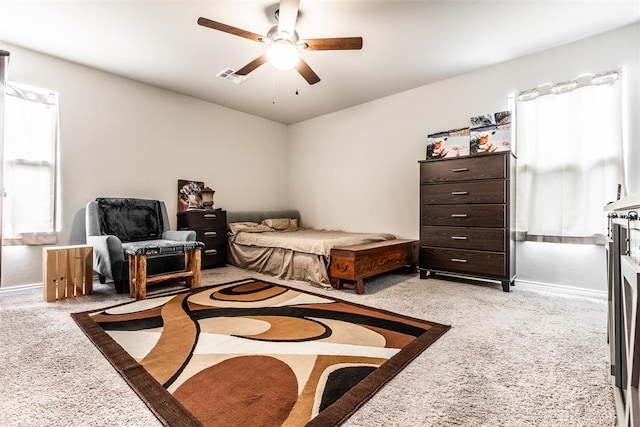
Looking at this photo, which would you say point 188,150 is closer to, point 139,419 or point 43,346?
point 43,346

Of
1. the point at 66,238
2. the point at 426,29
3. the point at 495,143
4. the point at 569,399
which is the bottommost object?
the point at 569,399

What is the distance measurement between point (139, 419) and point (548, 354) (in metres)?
2.04

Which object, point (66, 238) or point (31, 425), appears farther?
point (66, 238)

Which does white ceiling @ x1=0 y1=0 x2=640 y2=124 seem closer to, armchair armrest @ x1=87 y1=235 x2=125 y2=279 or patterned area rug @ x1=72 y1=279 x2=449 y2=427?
armchair armrest @ x1=87 y1=235 x2=125 y2=279

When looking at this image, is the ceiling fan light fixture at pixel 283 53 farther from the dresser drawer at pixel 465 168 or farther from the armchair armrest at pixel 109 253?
the armchair armrest at pixel 109 253

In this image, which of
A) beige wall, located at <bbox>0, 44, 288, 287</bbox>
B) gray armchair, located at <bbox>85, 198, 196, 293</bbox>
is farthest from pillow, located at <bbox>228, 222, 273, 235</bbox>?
gray armchair, located at <bbox>85, 198, 196, 293</bbox>

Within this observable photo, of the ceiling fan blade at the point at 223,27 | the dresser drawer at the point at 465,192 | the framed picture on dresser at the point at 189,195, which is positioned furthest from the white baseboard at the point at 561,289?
the framed picture on dresser at the point at 189,195

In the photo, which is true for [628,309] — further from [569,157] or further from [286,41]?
[569,157]

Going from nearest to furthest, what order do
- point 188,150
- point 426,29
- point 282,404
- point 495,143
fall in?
point 282,404
point 426,29
point 495,143
point 188,150

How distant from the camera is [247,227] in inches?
178

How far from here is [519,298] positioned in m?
2.79

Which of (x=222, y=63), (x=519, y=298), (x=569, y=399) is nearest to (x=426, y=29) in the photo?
(x=222, y=63)

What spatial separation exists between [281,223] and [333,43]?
10.4ft

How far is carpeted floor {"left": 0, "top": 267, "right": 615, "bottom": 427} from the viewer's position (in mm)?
1146
